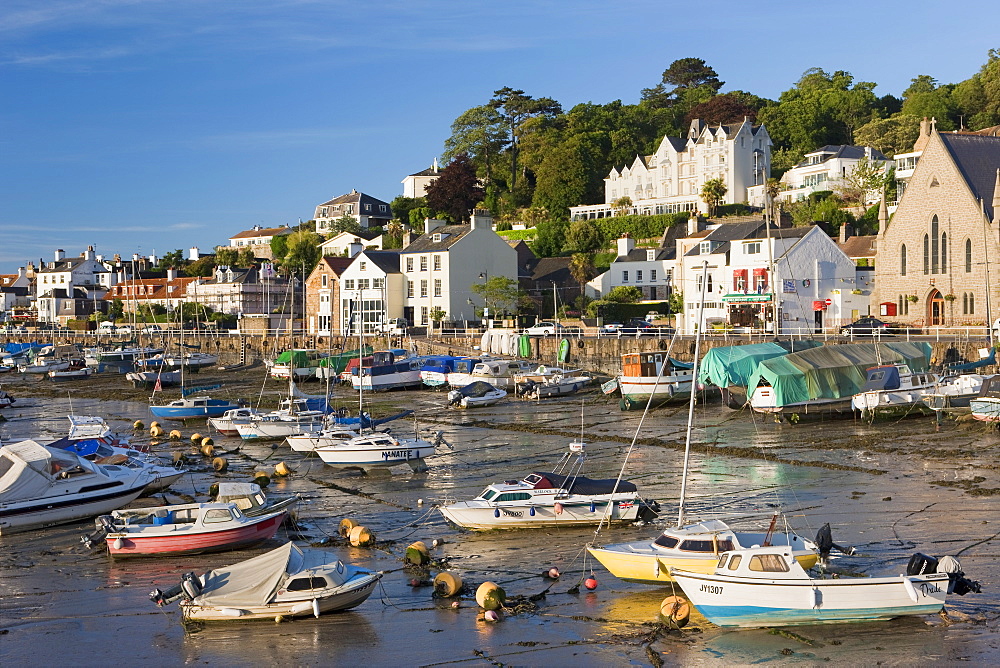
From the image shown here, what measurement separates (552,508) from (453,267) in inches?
2572

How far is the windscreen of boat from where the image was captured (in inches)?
750

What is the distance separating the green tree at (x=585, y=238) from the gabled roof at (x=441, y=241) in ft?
50.8

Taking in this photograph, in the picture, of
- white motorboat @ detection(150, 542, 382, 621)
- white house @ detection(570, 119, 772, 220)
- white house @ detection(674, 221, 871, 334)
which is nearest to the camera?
white motorboat @ detection(150, 542, 382, 621)

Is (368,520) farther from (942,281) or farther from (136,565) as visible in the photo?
(942,281)

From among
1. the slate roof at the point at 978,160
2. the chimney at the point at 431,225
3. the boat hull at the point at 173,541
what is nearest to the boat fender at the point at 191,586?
the boat hull at the point at 173,541

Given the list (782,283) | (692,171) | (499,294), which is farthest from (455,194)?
(782,283)

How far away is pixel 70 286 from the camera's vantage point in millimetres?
164875

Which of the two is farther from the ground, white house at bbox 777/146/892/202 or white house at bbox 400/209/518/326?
white house at bbox 777/146/892/202

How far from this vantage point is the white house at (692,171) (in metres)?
113

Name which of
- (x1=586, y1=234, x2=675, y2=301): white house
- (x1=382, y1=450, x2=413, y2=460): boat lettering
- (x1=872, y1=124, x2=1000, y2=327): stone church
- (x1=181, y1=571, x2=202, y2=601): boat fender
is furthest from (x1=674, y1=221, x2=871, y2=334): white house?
(x1=181, y1=571, x2=202, y2=601): boat fender

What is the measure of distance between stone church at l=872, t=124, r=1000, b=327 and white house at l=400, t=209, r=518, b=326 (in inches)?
1396

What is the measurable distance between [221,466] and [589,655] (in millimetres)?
22647

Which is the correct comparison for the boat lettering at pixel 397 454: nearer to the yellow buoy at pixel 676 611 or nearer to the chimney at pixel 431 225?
the yellow buoy at pixel 676 611

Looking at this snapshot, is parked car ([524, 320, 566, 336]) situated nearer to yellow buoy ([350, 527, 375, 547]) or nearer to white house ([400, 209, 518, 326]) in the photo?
white house ([400, 209, 518, 326])
